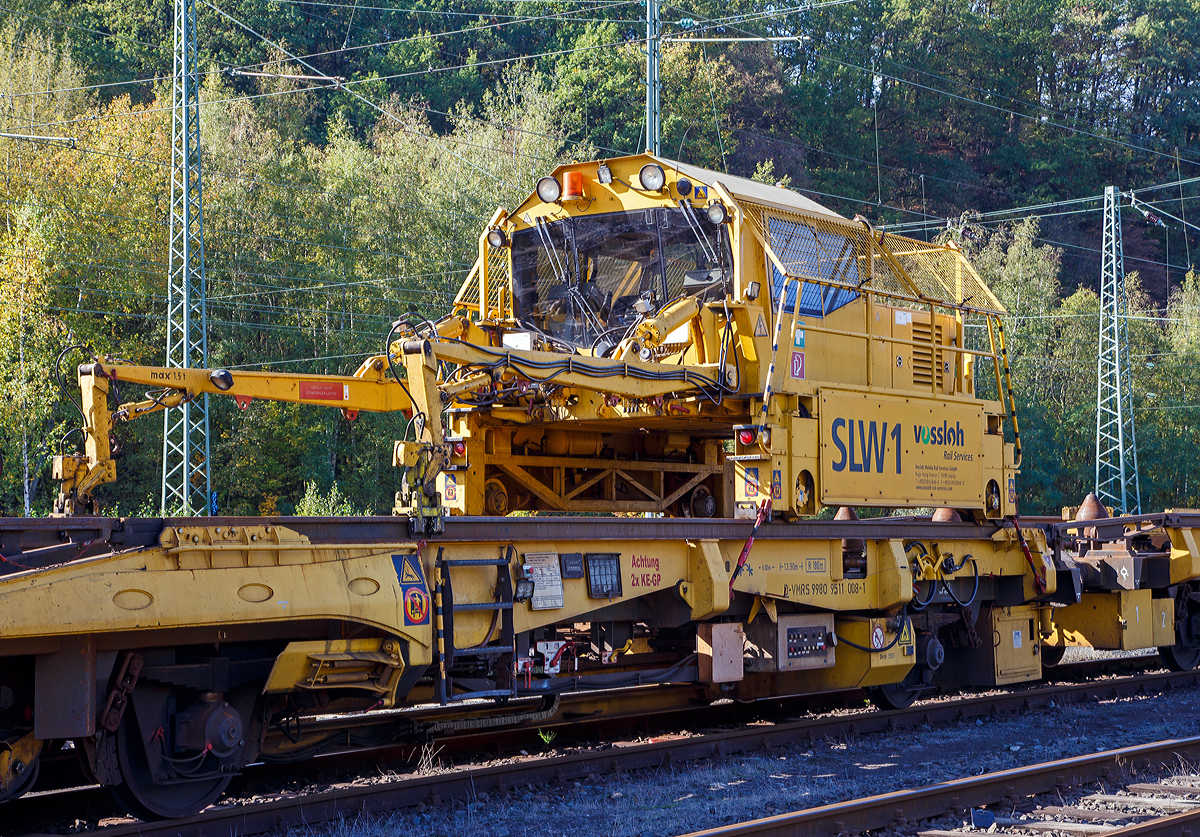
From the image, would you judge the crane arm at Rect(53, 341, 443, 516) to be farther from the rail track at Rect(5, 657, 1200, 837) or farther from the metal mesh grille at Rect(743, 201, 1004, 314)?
the metal mesh grille at Rect(743, 201, 1004, 314)

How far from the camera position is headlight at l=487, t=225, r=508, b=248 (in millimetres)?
10945

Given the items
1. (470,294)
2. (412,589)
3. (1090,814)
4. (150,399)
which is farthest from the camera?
(470,294)

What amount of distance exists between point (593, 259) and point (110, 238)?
24.6 meters

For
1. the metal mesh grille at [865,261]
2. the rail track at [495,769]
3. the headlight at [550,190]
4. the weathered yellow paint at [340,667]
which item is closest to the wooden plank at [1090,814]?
the rail track at [495,769]

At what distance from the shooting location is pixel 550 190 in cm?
1062

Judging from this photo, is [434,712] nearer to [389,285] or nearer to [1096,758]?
[1096,758]

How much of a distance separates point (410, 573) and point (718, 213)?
4325 millimetres

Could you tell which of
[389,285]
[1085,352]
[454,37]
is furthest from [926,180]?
[389,285]

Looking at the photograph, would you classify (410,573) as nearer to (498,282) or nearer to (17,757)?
(17,757)

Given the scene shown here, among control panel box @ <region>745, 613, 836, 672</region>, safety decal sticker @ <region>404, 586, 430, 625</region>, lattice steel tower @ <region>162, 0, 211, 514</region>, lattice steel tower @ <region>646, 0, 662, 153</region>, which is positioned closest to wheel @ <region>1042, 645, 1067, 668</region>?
control panel box @ <region>745, 613, 836, 672</region>

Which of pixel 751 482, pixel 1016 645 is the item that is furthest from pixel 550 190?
pixel 1016 645

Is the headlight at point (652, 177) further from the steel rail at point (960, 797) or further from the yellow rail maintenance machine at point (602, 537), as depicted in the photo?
the steel rail at point (960, 797)

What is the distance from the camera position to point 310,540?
258 inches

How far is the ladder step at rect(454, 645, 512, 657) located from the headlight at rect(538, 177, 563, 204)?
4646 millimetres
